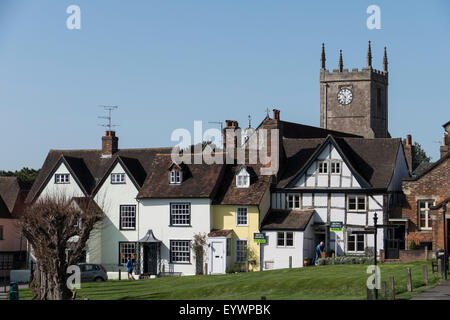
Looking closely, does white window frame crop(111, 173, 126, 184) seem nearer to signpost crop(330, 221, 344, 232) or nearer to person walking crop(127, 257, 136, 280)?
person walking crop(127, 257, 136, 280)

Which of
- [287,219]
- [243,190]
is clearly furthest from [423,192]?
[243,190]

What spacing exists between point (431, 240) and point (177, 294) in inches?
792

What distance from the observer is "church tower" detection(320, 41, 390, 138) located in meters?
118

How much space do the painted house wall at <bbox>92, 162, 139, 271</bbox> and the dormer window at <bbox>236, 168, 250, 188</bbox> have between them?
780cm

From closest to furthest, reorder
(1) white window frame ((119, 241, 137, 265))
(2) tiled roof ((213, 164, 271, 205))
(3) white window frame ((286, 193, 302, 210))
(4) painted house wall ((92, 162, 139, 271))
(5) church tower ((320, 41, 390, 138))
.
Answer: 1. (2) tiled roof ((213, 164, 271, 205))
2. (3) white window frame ((286, 193, 302, 210))
3. (1) white window frame ((119, 241, 137, 265))
4. (4) painted house wall ((92, 162, 139, 271))
5. (5) church tower ((320, 41, 390, 138))

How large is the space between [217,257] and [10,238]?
68.9ft

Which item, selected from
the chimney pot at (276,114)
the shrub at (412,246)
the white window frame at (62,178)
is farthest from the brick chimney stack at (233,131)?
the shrub at (412,246)

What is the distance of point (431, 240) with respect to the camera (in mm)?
58031

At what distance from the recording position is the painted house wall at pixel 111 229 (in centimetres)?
6494

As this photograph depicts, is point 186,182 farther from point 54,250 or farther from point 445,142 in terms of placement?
point 445,142

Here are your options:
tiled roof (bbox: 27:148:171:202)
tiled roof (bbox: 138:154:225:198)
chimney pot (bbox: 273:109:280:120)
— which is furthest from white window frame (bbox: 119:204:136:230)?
chimney pot (bbox: 273:109:280:120)

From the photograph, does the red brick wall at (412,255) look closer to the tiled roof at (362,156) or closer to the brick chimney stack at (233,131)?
the tiled roof at (362,156)
